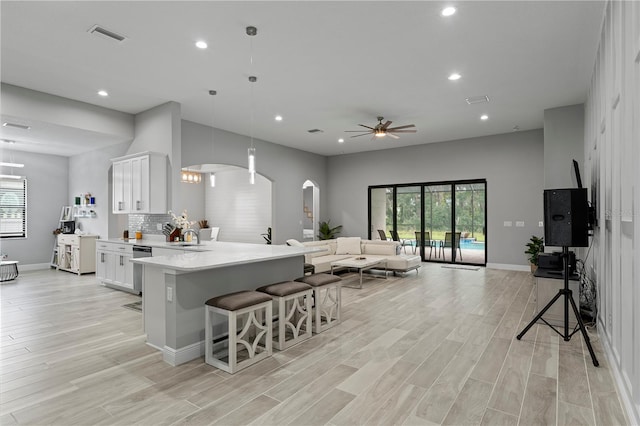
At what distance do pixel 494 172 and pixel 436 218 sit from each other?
1867 millimetres

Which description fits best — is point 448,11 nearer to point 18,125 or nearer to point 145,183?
point 145,183

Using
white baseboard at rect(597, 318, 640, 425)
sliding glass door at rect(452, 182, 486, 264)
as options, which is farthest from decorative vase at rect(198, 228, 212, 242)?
white baseboard at rect(597, 318, 640, 425)

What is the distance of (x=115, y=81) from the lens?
16.8ft

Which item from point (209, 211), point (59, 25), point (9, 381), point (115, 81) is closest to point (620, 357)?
point (9, 381)

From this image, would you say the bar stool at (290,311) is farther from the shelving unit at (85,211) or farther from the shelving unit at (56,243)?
the shelving unit at (56,243)

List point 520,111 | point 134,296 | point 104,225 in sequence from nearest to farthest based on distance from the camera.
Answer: point 134,296 → point 520,111 → point 104,225

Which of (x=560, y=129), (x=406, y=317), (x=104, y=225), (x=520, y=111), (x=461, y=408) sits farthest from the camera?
(x=104, y=225)

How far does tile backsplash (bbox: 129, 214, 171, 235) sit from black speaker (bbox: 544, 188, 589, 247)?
18.8ft

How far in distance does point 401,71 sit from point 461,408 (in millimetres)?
4039

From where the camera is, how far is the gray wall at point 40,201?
850 centimetres

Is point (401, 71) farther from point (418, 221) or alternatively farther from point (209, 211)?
point (209, 211)

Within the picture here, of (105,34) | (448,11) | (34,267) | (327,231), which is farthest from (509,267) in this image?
(34,267)

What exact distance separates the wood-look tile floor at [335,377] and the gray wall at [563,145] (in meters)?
2.81

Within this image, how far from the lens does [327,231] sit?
421 inches
